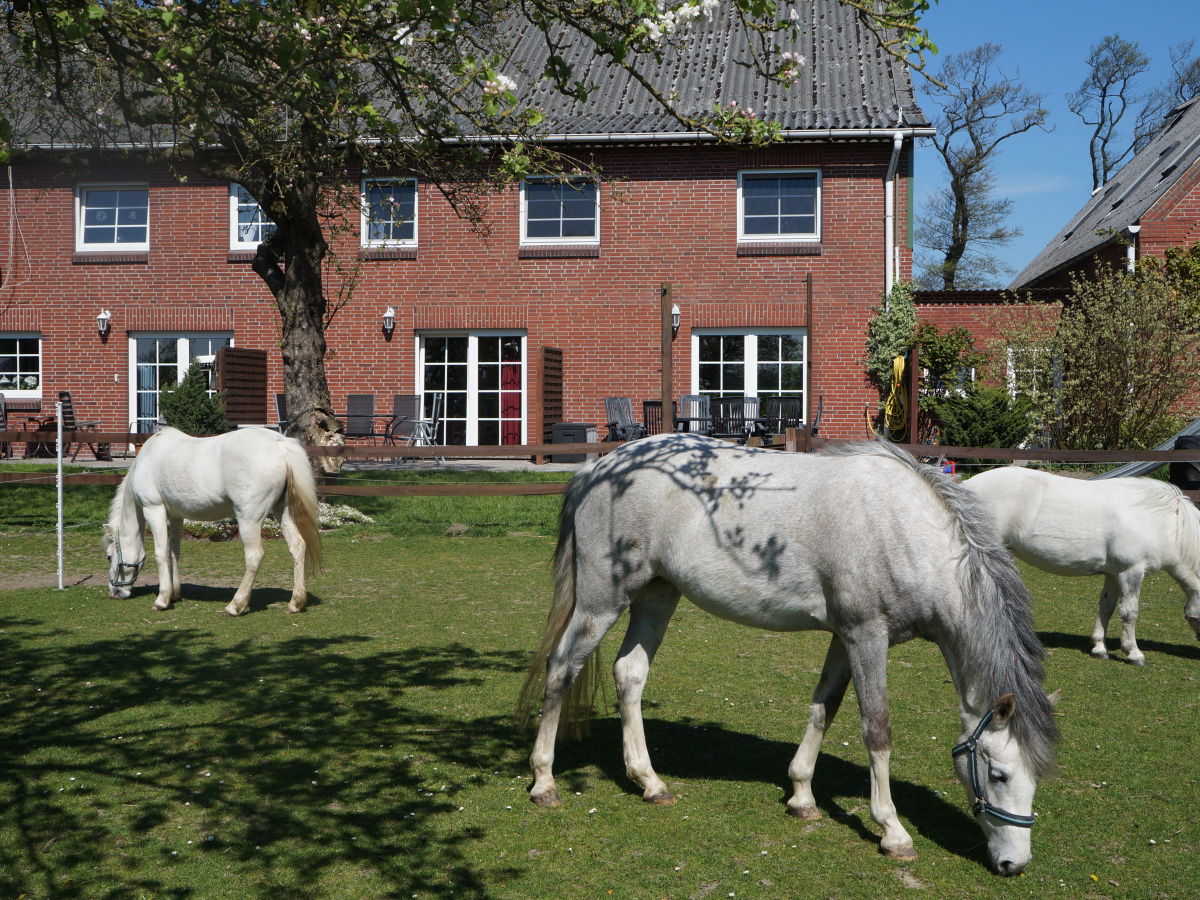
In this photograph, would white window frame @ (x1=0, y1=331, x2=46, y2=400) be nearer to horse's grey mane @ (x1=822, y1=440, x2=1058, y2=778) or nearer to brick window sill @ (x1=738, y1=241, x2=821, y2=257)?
brick window sill @ (x1=738, y1=241, x2=821, y2=257)

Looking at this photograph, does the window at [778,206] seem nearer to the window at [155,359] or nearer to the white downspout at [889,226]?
the white downspout at [889,226]

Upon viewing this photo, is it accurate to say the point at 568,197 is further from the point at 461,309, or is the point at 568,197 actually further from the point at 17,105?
the point at 17,105

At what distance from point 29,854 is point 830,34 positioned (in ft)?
69.7

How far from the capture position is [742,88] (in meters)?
20.2

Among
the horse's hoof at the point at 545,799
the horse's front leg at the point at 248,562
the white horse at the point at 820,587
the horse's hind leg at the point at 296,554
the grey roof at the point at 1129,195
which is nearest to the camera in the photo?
the white horse at the point at 820,587

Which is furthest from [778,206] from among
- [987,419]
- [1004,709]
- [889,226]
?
[1004,709]

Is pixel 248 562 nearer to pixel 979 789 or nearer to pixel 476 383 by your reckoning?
pixel 979 789

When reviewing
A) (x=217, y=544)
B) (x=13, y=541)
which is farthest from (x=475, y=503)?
(x=13, y=541)

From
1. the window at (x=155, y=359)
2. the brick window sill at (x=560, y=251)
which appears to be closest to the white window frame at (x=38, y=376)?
the window at (x=155, y=359)

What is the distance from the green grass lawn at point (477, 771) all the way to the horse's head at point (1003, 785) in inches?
4.7

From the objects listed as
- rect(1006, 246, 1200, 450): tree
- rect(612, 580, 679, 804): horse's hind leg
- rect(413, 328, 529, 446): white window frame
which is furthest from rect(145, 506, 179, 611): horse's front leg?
rect(1006, 246, 1200, 450): tree

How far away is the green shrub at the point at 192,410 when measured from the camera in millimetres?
15312

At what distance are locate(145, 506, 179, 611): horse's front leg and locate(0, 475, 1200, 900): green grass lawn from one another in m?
0.41

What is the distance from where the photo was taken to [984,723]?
12.4 feet
